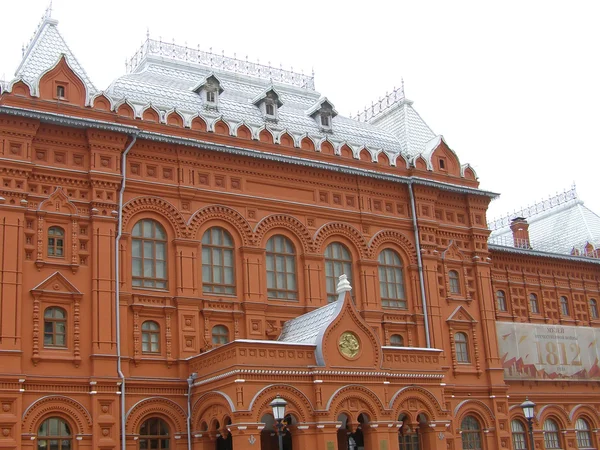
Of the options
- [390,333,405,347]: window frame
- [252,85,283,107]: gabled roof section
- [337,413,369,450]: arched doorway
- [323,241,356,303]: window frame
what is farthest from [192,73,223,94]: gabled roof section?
[337,413,369,450]: arched doorway

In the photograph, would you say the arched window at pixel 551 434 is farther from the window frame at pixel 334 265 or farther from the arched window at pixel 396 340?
the window frame at pixel 334 265

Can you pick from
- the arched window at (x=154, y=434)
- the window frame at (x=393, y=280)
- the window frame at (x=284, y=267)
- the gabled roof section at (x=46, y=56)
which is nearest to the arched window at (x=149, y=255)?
the window frame at (x=284, y=267)

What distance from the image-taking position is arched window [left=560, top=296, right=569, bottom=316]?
43847 mm

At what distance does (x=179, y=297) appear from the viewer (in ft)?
98.3

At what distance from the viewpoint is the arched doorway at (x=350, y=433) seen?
28594 mm

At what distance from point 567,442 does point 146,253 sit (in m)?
21.5

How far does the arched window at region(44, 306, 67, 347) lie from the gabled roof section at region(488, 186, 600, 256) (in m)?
26.6

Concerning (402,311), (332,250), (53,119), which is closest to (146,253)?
(53,119)

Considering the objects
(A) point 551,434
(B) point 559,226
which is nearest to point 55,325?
(A) point 551,434

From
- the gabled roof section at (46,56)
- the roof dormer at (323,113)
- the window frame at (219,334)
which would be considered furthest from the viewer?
the roof dormer at (323,113)

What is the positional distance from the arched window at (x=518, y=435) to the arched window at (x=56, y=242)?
21.0 m

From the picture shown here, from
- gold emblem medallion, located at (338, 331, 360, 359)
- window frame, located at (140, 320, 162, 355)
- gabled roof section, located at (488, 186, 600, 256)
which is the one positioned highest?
gabled roof section, located at (488, 186, 600, 256)

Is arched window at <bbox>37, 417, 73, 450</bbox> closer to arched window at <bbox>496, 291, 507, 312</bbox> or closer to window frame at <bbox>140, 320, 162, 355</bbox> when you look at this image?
window frame at <bbox>140, 320, 162, 355</bbox>

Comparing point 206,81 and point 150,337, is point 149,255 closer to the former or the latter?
point 150,337
